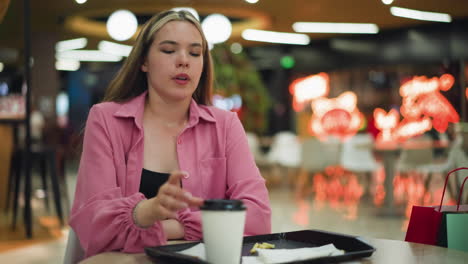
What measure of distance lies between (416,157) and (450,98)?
2.92ft

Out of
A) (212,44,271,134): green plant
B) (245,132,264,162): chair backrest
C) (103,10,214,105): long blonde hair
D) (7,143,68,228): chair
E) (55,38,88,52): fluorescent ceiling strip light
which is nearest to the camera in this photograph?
(103,10,214,105): long blonde hair

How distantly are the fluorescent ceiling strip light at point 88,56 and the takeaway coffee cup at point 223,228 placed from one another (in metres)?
15.7

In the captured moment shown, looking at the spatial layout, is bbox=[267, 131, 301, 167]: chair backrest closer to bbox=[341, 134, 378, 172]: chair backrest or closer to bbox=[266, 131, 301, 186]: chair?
bbox=[266, 131, 301, 186]: chair

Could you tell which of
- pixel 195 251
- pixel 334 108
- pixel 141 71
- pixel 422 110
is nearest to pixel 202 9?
pixel 334 108

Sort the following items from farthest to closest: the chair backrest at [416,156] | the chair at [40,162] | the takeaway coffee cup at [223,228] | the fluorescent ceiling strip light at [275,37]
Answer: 1. the fluorescent ceiling strip light at [275,37]
2. the chair backrest at [416,156]
3. the chair at [40,162]
4. the takeaway coffee cup at [223,228]

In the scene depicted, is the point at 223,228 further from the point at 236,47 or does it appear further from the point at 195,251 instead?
the point at 236,47

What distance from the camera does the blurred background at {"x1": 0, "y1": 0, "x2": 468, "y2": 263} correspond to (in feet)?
17.9

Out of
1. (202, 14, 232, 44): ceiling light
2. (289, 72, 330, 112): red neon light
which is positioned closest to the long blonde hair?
(202, 14, 232, 44): ceiling light

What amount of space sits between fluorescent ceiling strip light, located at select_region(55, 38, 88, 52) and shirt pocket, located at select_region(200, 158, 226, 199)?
12434 millimetres

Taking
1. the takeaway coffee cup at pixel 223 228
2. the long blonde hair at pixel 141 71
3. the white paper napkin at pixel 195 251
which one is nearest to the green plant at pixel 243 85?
the long blonde hair at pixel 141 71

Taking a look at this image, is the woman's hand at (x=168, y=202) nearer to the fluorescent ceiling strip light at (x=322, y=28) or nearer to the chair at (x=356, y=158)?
the chair at (x=356, y=158)

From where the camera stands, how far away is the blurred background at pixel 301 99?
546 centimetres

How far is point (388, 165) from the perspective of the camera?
6.84m

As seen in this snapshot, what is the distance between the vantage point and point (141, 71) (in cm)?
173
